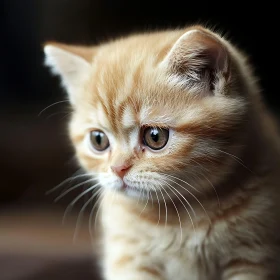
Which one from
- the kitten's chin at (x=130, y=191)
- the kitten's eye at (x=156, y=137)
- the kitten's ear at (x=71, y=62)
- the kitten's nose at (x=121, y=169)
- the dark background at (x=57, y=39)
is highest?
the dark background at (x=57, y=39)

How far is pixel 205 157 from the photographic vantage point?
836mm

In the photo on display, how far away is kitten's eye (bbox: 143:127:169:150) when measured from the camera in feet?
2.78

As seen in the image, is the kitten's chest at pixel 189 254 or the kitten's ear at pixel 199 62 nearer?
the kitten's ear at pixel 199 62

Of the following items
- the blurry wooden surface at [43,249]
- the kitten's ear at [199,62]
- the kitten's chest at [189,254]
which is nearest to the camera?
the kitten's ear at [199,62]

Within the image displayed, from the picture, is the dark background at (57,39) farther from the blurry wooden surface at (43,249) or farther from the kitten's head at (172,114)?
the kitten's head at (172,114)

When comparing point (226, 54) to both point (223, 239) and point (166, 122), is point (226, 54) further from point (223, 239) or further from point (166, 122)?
point (223, 239)

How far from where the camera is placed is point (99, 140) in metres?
0.96

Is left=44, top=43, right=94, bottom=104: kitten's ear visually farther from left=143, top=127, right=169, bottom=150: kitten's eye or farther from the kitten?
left=143, top=127, right=169, bottom=150: kitten's eye

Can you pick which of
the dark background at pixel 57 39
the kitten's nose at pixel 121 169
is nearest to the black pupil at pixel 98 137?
the kitten's nose at pixel 121 169

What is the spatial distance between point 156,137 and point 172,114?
5cm

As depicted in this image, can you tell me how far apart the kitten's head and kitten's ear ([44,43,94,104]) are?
97 millimetres

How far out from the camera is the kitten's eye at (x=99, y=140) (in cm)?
95

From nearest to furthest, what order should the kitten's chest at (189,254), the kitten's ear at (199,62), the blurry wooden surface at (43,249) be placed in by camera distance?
the kitten's ear at (199,62), the kitten's chest at (189,254), the blurry wooden surface at (43,249)

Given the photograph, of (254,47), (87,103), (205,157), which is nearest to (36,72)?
(87,103)
